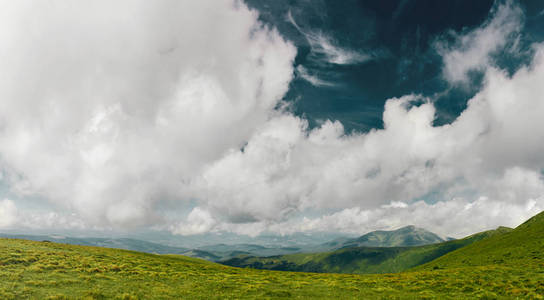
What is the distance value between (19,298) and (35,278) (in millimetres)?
7510

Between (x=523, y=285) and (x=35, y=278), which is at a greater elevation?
(x=523, y=285)

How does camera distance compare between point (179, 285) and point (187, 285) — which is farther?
point (187, 285)

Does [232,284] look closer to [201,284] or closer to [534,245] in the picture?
[201,284]

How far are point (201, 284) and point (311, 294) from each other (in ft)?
53.2

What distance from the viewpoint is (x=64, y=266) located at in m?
35.1

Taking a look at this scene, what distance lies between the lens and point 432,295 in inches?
1302

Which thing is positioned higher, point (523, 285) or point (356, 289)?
point (523, 285)

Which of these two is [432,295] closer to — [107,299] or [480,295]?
[480,295]

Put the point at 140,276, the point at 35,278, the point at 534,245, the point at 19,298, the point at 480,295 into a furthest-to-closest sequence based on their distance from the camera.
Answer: the point at 534,245 < the point at 140,276 < the point at 480,295 < the point at 35,278 < the point at 19,298

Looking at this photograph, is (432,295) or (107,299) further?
(432,295)

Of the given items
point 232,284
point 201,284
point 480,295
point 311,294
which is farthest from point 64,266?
point 480,295

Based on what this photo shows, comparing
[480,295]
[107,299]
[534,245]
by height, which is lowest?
[107,299]

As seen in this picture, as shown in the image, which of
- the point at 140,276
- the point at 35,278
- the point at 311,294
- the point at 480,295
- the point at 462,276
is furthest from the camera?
the point at 462,276

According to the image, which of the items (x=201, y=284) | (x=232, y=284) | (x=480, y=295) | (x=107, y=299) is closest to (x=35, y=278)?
(x=107, y=299)
